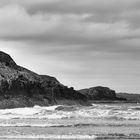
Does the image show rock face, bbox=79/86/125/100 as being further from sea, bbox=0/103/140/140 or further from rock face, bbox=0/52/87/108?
sea, bbox=0/103/140/140

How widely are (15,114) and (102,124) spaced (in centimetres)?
1547

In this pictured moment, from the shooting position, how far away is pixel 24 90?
211 ft

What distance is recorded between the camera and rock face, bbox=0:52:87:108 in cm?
6106

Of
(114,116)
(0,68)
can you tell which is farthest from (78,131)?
(0,68)

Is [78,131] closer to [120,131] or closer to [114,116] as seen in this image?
[120,131]

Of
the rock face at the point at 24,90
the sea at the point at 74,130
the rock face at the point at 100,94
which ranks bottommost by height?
the sea at the point at 74,130

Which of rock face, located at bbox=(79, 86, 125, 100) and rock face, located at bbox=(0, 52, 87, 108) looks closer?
rock face, located at bbox=(0, 52, 87, 108)

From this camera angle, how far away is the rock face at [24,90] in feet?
200

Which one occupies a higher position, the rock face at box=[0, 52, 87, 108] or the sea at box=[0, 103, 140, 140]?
the rock face at box=[0, 52, 87, 108]

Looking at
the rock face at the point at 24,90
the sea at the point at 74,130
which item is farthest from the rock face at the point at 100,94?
the sea at the point at 74,130

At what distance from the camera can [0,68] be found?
223ft

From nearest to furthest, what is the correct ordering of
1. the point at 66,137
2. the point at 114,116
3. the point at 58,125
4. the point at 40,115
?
the point at 66,137 < the point at 58,125 < the point at 114,116 < the point at 40,115

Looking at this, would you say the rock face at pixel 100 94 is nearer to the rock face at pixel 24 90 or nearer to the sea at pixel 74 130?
the rock face at pixel 24 90

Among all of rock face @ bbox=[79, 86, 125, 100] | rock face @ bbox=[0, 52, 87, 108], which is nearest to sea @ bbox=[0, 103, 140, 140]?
rock face @ bbox=[0, 52, 87, 108]
